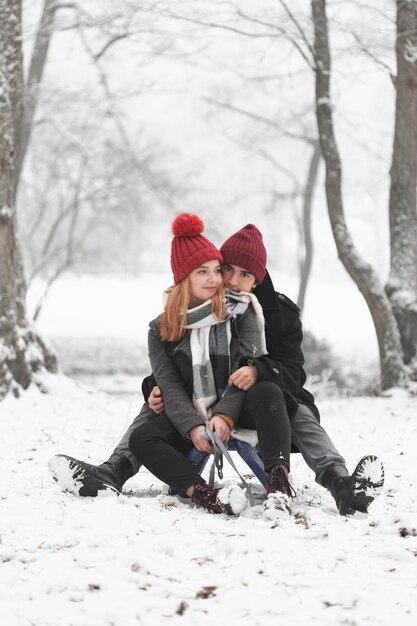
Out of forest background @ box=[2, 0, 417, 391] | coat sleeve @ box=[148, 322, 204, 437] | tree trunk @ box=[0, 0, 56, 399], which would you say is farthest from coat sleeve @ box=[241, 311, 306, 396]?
forest background @ box=[2, 0, 417, 391]

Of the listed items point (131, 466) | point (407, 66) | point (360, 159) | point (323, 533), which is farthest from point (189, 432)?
point (360, 159)

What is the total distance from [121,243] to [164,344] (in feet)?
99.1

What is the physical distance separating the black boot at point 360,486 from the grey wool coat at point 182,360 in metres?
0.54

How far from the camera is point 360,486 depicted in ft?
10.4

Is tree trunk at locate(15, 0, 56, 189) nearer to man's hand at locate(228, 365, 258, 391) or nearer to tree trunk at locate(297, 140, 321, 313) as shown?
tree trunk at locate(297, 140, 321, 313)

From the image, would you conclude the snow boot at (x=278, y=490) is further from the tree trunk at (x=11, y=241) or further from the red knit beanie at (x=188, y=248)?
the tree trunk at (x=11, y=241)

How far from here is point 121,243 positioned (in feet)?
110

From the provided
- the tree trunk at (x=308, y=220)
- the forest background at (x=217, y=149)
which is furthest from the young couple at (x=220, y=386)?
the tree trunk at (x=308, y=220)

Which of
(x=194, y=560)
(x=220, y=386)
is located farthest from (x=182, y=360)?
(x=194, y=560)

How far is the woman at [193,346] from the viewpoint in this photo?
3379 mm

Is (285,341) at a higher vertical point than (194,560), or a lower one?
higher

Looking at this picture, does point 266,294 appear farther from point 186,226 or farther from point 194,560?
point 194,560

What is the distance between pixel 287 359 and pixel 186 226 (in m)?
0.77

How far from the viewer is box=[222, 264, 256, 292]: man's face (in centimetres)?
362
